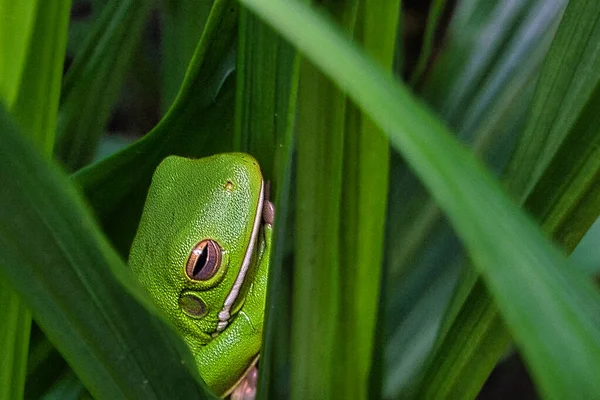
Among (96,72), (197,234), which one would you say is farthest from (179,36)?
(197,234)

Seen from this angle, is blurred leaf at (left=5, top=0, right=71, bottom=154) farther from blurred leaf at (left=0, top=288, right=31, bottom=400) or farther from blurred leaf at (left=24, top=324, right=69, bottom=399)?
blurred leaf at (left=24, top=324, right=69, bottom=399)

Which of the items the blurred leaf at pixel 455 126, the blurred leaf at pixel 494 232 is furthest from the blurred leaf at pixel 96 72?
the blurred leaf at pixel 494 232

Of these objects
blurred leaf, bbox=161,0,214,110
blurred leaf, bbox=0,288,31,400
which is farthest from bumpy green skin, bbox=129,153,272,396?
blurred leaf, bbox=0,288,31,400

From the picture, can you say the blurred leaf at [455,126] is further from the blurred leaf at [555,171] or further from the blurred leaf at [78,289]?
the blurred leaf at [78,289]

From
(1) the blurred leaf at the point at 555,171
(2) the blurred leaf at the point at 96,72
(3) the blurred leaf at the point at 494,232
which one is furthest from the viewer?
(2) the blurred leaf at the point at 96,72

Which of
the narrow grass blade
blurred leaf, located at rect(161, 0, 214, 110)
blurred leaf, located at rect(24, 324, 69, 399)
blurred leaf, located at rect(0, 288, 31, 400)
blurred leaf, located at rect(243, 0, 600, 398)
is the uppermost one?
blurred leaf, located at rect(243, 0, 600, 398)

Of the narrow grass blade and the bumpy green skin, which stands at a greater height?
the narrow grass blade

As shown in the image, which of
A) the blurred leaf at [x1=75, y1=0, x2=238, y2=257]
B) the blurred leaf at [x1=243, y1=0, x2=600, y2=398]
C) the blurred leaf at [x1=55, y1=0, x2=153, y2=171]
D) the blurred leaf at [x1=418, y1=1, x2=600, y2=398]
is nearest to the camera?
the blurred leaf at [x1=243, y1=0, x2=600, y2=398]

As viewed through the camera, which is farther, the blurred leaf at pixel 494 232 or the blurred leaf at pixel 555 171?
the blurred leaf at pixel 555 171
